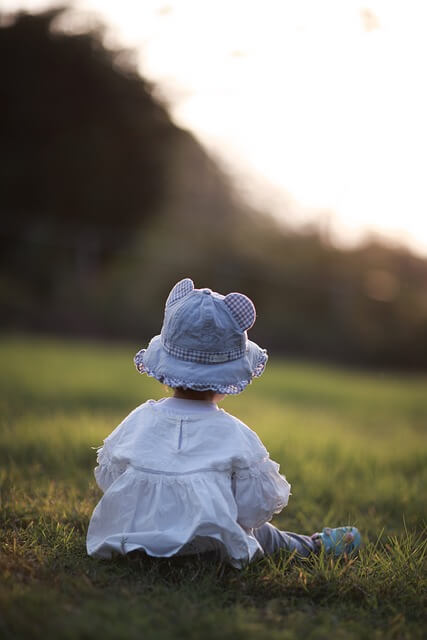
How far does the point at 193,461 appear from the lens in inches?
99.8

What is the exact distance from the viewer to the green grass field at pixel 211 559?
2.09m

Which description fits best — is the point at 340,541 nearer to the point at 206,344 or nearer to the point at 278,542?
the point at 278,542

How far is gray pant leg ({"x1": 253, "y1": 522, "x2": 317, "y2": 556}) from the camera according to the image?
2.83 m

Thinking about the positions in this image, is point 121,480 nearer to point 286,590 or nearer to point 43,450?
point 286,590

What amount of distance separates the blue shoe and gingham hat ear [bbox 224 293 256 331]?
3.32 feet

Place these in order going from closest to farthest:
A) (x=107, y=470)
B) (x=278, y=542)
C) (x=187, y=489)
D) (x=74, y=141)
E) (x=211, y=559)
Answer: (x=187, y=489) → (x=211, y=559) → (x=107, y=470) → (x=278, y=542) → (x=74, y=141)

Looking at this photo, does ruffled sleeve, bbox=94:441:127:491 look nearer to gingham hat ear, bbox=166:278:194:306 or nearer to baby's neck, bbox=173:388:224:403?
baby's neck, bbox=173:388:224:403

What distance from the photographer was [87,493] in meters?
3.67

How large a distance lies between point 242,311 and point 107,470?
0.85 meters

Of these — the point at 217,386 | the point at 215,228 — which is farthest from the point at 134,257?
the point at 217,386

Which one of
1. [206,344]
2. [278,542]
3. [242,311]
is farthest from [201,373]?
[278,542]

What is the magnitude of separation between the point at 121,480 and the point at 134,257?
13992 mm

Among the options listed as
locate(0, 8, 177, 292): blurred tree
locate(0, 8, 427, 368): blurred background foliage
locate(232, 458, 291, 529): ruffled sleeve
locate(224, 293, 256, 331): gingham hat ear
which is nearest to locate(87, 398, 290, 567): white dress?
locate(232, 458, 291, 529): ruffled sleeve

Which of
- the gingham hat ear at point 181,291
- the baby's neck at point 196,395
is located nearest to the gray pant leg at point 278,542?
the baby's neck at point 196,395
